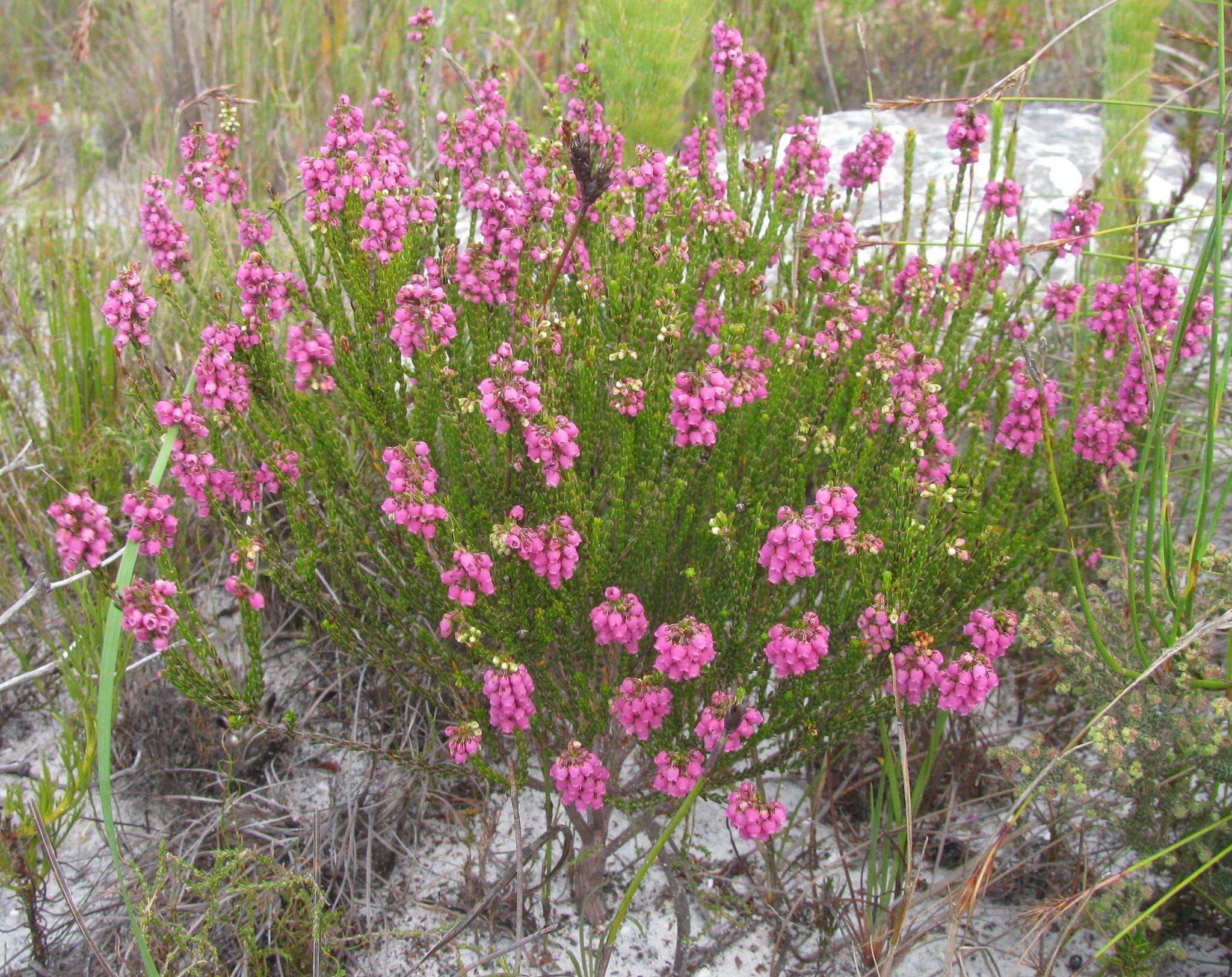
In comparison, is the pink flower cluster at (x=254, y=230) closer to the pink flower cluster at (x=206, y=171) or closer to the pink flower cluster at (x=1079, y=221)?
the pink flower cluster at (x=206, y=171)

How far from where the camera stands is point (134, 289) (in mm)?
2113

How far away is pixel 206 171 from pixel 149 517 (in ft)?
4.12

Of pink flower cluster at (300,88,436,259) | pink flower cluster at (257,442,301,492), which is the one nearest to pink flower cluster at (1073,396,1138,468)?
pink flower cluster at (300,88,436,259)

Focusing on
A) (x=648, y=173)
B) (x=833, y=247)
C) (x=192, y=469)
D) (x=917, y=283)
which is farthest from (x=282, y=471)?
(x=917, y=283)

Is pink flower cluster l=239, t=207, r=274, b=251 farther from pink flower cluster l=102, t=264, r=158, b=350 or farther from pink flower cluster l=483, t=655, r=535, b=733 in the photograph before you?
pink flower cluster l=483, t=655, r=535, b=733

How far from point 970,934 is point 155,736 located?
224 cm

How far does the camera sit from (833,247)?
8.75 feet

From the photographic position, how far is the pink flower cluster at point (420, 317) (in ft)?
6.81

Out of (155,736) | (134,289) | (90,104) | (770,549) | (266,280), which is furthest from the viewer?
(90,104)

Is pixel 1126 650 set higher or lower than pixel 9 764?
higher

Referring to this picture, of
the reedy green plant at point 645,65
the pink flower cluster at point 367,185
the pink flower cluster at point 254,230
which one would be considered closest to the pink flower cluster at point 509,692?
the pink flower cluster at point 367,185

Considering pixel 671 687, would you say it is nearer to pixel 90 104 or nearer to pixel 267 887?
pixel 267 887

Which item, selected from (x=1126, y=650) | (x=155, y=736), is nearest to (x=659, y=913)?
(x=1126, y=650)

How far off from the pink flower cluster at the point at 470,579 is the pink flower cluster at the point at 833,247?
1.31 metres
